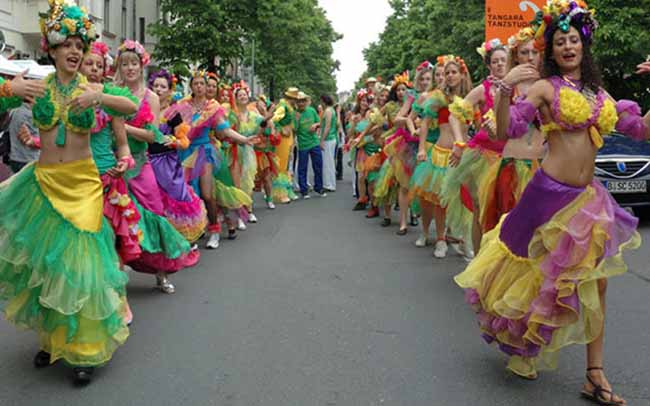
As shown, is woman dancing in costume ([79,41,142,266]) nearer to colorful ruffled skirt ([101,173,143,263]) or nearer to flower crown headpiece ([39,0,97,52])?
colorful ruffled skirt ([101,173,143,263])

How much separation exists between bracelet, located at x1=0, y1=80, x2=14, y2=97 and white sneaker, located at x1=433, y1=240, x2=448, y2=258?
18.3 ft

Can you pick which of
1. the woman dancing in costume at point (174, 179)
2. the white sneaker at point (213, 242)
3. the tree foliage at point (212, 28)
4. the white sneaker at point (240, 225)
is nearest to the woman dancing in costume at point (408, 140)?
the white sneaker at point (240, 225)

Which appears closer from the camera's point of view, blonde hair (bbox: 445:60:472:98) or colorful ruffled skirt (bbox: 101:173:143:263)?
colorful ruffled skirt (bbox: 101:173:143:263)

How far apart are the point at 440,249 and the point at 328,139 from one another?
949cm

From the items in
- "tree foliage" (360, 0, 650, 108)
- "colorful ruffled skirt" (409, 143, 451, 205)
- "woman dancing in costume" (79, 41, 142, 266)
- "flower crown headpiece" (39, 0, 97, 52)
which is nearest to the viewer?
"flower crown headpiece" (39, 0, 97, 52)

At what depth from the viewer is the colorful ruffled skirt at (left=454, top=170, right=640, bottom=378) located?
4070 millimetres

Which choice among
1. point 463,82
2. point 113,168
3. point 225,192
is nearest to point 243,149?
point 225,192

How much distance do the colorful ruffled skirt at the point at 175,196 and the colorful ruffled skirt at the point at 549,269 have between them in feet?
13.3

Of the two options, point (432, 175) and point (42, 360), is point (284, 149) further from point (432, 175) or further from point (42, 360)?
point (42, 360)

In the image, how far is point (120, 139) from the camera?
5387mm

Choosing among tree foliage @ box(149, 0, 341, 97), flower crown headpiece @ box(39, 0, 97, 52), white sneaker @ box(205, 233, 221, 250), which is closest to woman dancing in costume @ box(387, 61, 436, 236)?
white sneaker @ box(205, 233, 221, 250)

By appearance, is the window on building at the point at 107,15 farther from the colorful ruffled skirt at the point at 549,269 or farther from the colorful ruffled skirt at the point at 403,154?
the colorful ruffled skirt at the point at 549,269

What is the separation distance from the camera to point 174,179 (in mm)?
7965

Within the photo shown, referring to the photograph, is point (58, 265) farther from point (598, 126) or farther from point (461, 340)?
point (598, 126)
